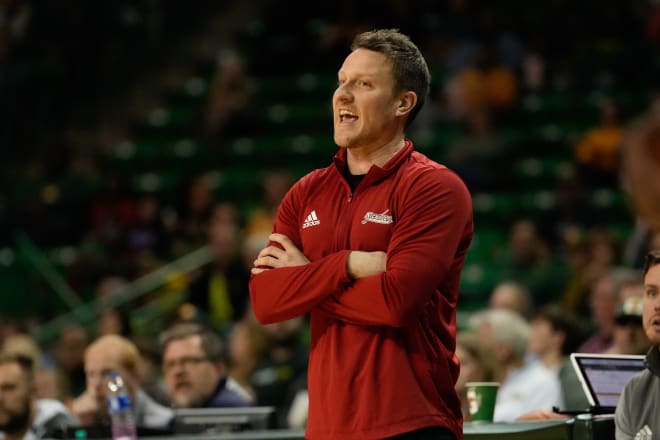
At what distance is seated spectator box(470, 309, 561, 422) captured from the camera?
7.12 metres

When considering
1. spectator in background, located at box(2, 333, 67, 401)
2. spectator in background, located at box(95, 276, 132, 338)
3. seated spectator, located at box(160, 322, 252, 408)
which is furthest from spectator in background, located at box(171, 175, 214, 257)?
seated spectator, located at box(160, 322, 252, 408)

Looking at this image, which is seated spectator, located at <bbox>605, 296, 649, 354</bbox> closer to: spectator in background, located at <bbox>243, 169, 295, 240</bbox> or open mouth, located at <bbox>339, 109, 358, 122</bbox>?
open mouth, located at <bbox>339, 109, 358, 122</bbox>

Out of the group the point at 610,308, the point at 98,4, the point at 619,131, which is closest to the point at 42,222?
the point at 98,4

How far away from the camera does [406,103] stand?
3564 mm

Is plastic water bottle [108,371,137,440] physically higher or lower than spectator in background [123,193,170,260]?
lower

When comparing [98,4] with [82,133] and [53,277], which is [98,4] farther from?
[53,277]

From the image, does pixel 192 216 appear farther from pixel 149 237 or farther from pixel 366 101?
pixel 366 101

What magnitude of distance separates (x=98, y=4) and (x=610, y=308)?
855cm

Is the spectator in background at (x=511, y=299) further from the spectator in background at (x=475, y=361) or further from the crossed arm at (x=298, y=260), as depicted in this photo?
the crossed arm at (x=298, y=260)

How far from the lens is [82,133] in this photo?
47.4ft

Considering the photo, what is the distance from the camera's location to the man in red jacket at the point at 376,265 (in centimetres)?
324

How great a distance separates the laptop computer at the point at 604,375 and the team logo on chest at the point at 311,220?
1.37m

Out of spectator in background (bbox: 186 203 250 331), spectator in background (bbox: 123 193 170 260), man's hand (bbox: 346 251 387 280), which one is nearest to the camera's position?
man's hand (bbox: 346 251 387 280)

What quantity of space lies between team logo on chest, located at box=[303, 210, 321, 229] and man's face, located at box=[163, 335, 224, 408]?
130 inches
